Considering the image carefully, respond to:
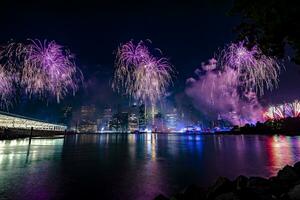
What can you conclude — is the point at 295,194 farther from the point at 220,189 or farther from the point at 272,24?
the point at 272,24

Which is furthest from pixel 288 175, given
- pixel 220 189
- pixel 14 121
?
pixel 14 121

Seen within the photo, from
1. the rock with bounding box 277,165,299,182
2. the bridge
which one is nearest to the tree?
the rock with bounding box 277,165,299,182

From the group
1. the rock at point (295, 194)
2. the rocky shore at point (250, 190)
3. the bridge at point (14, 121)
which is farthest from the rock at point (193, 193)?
the bridge at point (14, 121)

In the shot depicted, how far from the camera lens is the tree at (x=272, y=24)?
463 inches

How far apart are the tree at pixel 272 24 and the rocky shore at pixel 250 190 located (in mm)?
6887

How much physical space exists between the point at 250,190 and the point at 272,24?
8.12 m

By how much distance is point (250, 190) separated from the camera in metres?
11.2

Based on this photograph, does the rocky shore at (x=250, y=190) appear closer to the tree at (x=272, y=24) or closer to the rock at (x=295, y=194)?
the rock at (x=295, y=194)

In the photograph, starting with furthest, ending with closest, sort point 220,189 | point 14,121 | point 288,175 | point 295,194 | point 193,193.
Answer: point 14,121
point 288,175
point 193,193
point 220,189
point 295,194

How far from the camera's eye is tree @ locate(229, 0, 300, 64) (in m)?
11.8

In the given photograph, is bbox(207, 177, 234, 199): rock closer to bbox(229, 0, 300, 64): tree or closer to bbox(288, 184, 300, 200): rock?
bbox(288, 184, 300, 200): rock

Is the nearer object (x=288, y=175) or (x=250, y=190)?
(x=250, y=190)

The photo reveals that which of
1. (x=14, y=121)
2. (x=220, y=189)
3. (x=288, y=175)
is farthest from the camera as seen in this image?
(x=14, y=121)

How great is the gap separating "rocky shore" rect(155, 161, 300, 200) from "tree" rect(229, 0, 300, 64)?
271 inches
